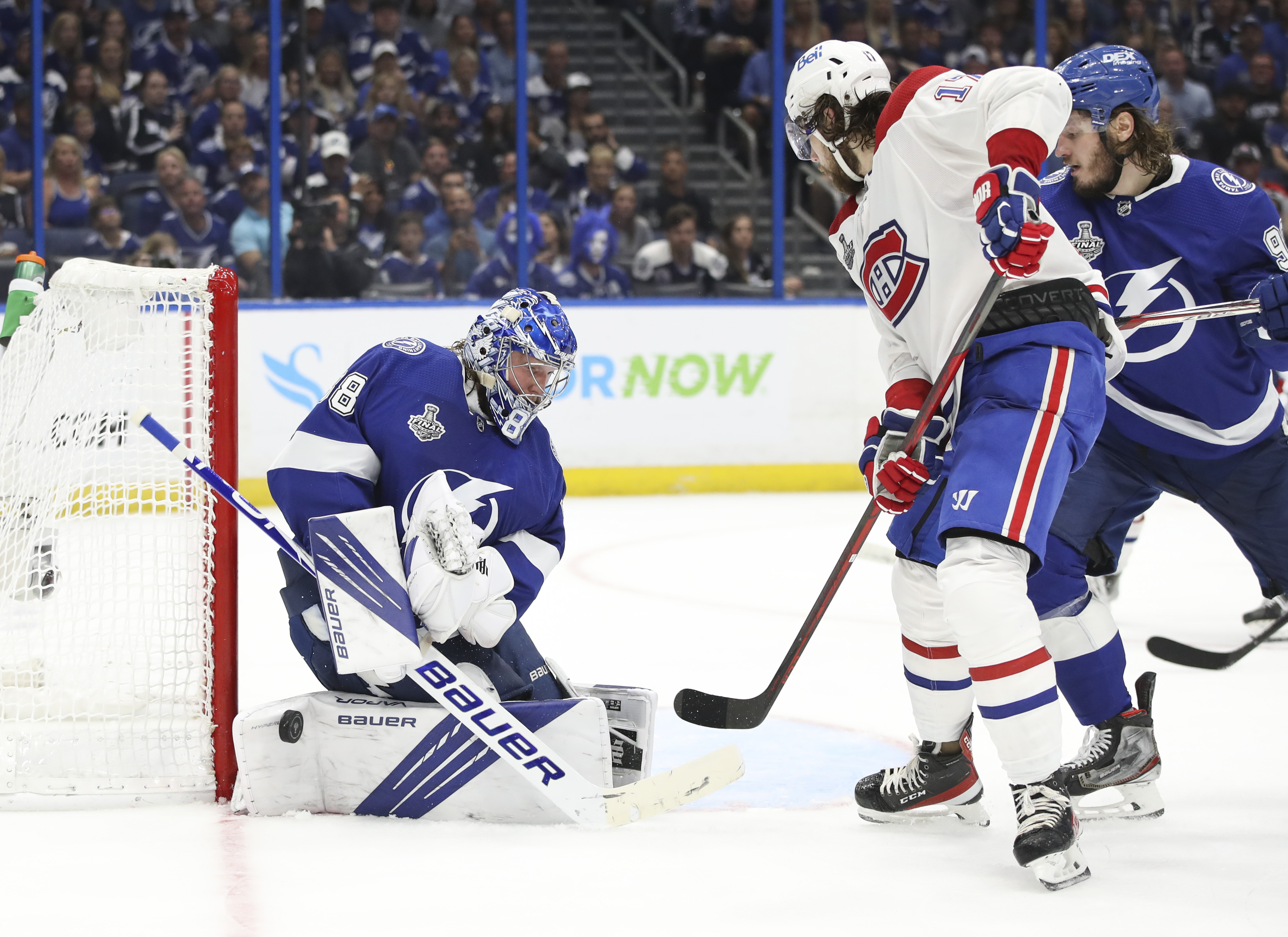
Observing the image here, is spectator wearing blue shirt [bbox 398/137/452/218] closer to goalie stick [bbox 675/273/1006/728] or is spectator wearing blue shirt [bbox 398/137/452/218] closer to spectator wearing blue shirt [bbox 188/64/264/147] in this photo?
spectator wearing blue shirt [bbox 188/64/264/147]

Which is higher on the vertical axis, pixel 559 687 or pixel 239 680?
pixel 559 687

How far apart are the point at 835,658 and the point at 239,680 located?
133cm

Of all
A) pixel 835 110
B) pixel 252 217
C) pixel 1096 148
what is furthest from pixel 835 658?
→ pixel 252 217

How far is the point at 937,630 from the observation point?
216 centimetres

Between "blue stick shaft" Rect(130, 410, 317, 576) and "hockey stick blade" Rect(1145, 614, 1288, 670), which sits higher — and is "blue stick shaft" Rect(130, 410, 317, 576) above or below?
above

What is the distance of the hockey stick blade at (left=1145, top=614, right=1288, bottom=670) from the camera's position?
2811 millimetres

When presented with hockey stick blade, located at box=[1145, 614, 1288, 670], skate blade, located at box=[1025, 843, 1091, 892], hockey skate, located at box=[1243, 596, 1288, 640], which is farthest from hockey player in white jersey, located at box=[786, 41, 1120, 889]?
hockey skate, located at box=[1243, 596, 1288, 640]

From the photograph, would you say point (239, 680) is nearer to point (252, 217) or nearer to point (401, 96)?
point (252, 217)

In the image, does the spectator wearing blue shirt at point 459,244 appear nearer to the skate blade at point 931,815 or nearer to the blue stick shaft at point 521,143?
the blue stick shaft at point 521,143

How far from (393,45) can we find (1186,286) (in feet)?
18.1

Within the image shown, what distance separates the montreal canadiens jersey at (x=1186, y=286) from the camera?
2459 millimetres

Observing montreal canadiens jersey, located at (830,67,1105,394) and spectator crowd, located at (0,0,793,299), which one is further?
spectator crowd, located at (0,0,793,299)

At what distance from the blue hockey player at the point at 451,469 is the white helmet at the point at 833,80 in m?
0.47

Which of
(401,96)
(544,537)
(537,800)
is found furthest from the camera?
(401,96)
